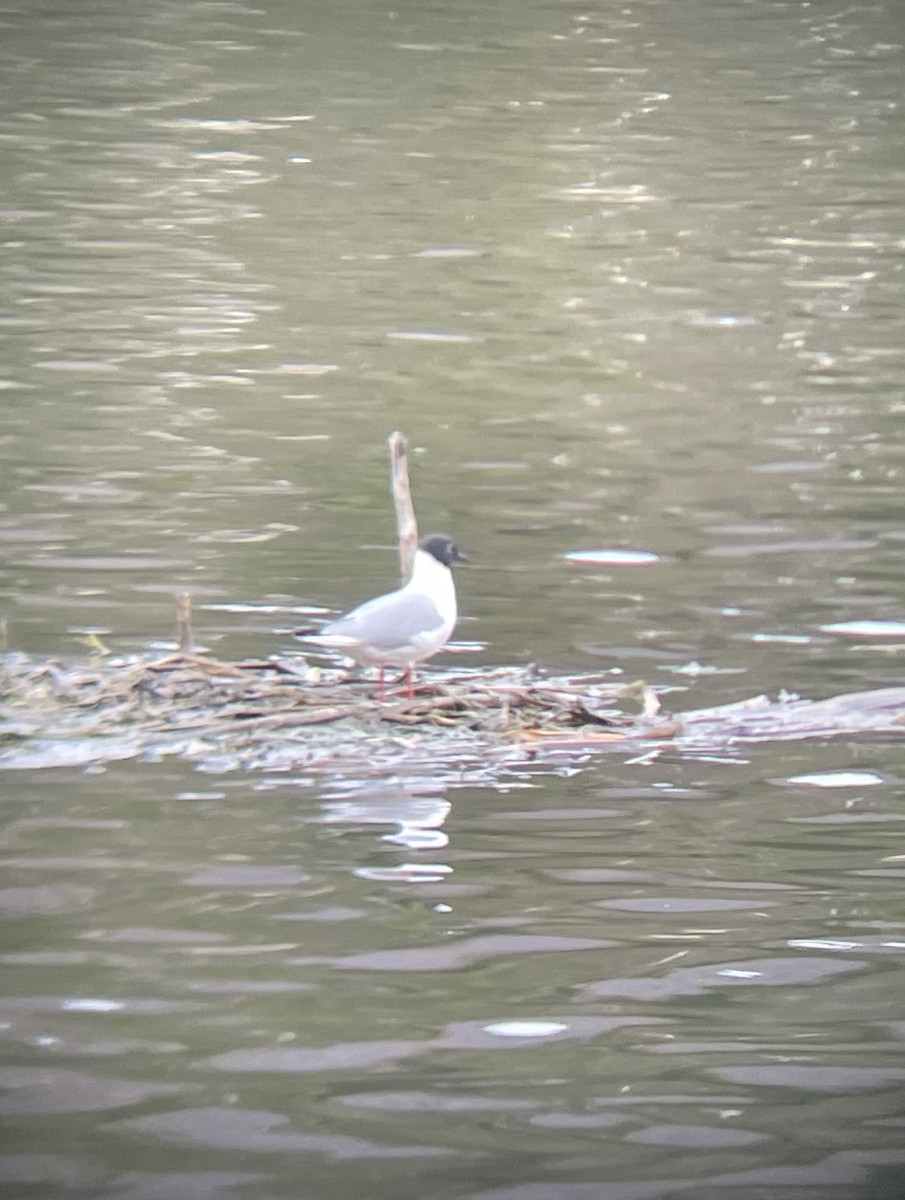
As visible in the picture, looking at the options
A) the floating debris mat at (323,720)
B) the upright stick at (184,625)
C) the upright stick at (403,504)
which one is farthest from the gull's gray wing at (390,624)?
the upright stick at (403,504)

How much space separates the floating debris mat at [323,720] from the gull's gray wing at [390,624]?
27cm

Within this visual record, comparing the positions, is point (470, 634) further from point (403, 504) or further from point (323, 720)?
point (323, 720)

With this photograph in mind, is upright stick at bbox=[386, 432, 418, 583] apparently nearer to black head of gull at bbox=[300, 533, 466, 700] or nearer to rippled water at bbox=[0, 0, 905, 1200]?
rippled water at bbox=[0, 0, 905, 1200]

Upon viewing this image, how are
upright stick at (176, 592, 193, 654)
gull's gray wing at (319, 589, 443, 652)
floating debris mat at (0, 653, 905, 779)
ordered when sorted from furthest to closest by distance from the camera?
upright stick at (176, 592, 193, 654) → gull's gray wing at (319, 589, 443, 652) → floating debris mat at (0, 653, 905, 779)

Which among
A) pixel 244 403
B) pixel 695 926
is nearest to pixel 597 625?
pixel 695 926

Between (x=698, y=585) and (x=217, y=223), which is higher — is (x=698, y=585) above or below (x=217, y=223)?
below

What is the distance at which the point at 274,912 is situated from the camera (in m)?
8.57

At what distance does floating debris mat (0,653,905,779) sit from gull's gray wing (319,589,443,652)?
0.88 feet

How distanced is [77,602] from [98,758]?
326 cm

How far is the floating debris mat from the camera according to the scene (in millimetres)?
10039

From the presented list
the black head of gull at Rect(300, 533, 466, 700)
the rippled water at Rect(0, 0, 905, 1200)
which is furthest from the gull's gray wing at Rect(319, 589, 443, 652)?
the rippled water at Rect(0, 0, 905, 1200)

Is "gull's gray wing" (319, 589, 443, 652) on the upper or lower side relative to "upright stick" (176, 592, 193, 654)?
upper

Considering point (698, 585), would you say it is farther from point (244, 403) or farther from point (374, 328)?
point (374, 328)

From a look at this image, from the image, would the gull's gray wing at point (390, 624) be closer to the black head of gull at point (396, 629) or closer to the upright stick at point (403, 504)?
the black head of gull at point (396, 629)
